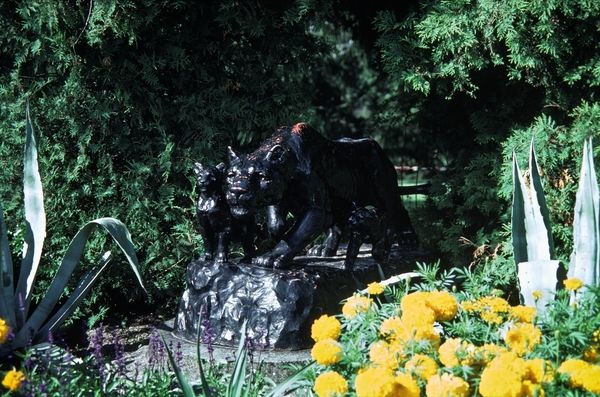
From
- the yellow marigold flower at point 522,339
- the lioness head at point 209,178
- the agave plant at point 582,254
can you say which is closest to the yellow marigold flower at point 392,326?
the yellow marigold flower at point 522,339

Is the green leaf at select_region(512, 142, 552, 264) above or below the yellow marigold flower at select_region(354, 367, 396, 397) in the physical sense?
above

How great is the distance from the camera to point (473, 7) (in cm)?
486

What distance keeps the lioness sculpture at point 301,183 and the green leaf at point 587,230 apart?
1.37 meters

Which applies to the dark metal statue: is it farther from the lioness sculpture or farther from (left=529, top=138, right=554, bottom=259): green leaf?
(left=529, top=138, right=554, bottom=259): green leaf

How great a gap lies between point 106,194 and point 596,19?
3.26 m

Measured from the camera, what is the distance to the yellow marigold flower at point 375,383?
252 cm

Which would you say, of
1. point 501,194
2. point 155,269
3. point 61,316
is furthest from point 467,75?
point 61,316

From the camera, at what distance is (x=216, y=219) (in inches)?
165

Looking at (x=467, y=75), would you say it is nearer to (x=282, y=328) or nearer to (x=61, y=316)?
(x=282, y=328)

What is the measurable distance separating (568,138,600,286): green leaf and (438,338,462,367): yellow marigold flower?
0.92 meters

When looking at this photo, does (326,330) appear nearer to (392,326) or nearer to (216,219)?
(392,326)

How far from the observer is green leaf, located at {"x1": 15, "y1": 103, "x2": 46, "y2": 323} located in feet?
14.2

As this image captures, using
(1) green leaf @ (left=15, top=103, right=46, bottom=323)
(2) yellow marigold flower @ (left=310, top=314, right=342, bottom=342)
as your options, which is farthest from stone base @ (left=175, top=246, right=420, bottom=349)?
(2) yellow marigold flower @ (left=310, top=314, right=342, bottom=342)

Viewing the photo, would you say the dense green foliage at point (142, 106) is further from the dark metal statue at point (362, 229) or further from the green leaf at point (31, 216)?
the dark metal statue at point (362, 229)
